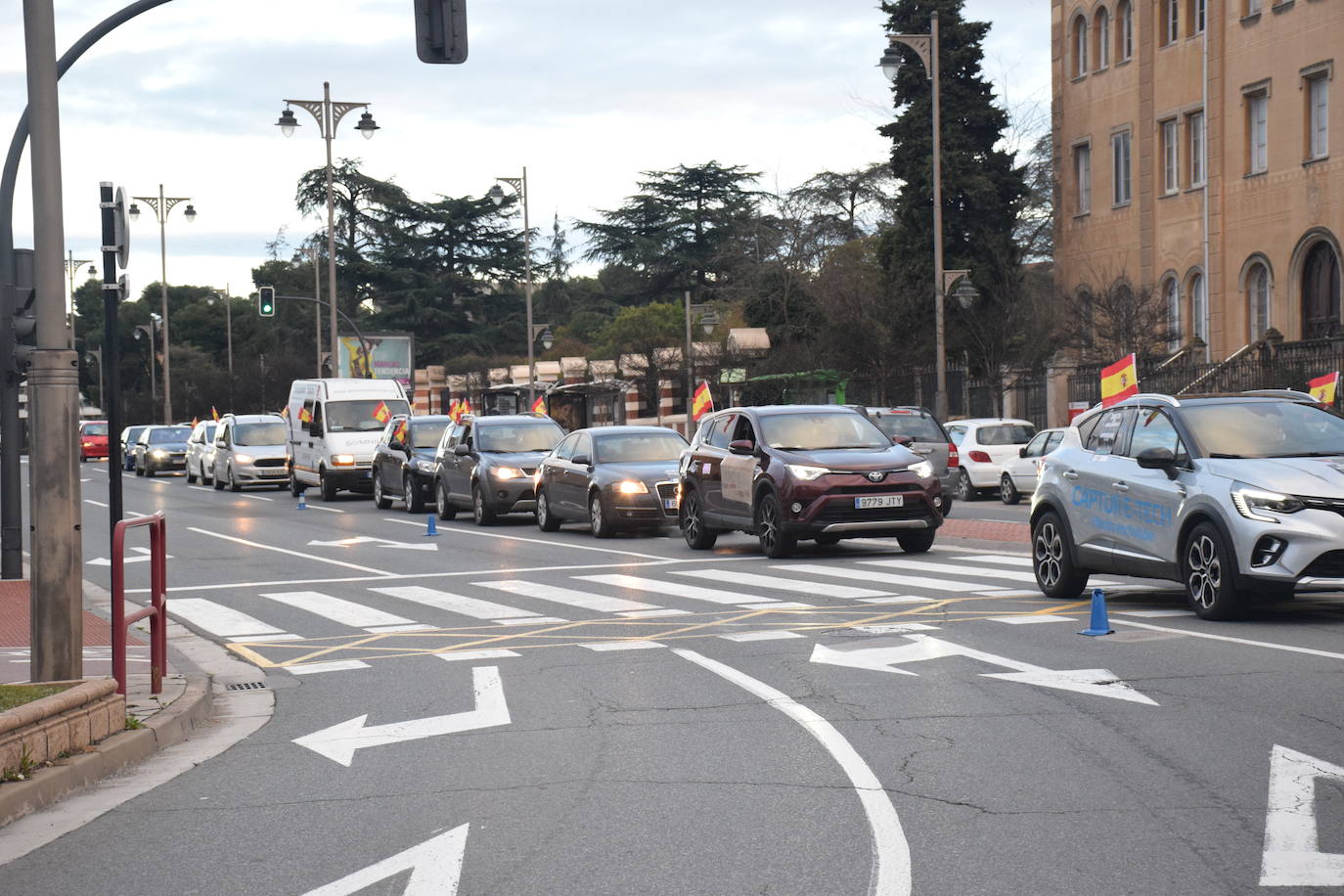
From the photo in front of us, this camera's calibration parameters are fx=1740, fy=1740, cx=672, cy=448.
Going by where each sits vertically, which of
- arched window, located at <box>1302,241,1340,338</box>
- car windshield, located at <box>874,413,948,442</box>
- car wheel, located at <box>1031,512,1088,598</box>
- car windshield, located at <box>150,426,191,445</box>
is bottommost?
car wheel, located at <box>1031,512,1088,598</box>

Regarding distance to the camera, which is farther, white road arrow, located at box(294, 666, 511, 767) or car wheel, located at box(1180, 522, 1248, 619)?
car wheel, located at box(1180, 522, 1248, 619)

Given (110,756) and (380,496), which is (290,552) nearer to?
(380,496)

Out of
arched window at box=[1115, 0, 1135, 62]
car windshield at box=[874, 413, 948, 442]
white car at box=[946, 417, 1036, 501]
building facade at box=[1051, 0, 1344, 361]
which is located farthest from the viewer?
arched window at box=[1115, 0, 1135, 62]

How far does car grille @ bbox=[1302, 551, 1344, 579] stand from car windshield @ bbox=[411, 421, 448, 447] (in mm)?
22775

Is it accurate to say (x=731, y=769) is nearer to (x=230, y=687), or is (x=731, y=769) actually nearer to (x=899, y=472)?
(x=230, y=687)

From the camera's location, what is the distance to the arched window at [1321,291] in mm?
37825

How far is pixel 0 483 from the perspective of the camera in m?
18.3

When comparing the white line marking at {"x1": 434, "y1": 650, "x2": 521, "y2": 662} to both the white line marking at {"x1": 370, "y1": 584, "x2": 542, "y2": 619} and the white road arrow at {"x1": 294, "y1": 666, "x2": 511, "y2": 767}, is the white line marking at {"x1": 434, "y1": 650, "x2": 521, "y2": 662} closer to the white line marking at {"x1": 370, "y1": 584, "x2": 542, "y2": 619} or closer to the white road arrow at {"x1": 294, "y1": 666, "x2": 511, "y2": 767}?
the white road arrow at {"x1": 294, "y1": 666, "x2": 511, "y2": 767}

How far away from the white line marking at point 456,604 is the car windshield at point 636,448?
7.36 meters

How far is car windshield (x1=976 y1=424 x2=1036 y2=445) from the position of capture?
32.9 meters

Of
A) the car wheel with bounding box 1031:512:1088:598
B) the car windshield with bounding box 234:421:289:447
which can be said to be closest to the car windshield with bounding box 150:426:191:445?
the car windshield with bounding box 234:421:289:447

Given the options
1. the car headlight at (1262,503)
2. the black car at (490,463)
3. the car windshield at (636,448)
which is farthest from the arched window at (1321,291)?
the car headlight at (1262,503)

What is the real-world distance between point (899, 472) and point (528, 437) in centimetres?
1145

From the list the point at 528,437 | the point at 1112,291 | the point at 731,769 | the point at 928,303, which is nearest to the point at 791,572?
the point at 731,769
